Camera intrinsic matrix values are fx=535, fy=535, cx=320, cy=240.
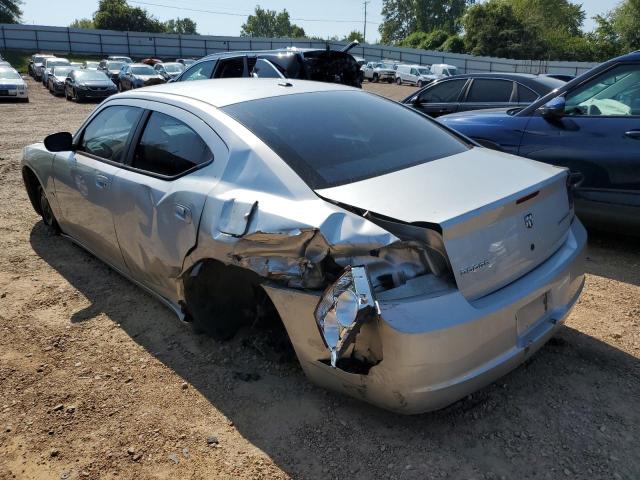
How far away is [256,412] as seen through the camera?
261 cm

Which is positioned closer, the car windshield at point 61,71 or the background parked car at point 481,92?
the background parked car at point 481,92

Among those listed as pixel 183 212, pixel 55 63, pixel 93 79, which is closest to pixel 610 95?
pixel 183 212

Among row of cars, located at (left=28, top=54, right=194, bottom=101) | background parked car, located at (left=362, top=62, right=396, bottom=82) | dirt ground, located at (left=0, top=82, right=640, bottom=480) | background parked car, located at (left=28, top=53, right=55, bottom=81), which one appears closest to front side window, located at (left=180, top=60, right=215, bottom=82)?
dirt ground, located at (left=0, top=82, right=640, bottom=480)

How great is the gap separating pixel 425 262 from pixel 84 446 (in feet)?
5.71

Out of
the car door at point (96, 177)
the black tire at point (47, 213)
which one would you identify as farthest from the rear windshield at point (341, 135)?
the black tire at point (47, 213)

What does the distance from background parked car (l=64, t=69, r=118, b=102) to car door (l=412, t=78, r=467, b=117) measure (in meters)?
15.3

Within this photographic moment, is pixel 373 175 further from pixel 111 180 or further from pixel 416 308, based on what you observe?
pixel 111 180

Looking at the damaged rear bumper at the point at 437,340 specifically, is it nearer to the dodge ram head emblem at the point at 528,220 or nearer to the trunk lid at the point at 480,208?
the trunk lid at the point at 480,208

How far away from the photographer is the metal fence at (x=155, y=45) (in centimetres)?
4512

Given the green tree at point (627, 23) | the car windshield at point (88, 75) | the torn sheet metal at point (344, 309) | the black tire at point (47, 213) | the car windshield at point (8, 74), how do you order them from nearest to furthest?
the torn sheet metal at point (344, 309), the black tire at point (47, 213), the car windshield at point (8, 74), the car windshield at point (88, 75), the green tree at point (627, 23)

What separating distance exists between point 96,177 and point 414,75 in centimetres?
3412

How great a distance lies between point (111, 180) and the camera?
348 centimetres

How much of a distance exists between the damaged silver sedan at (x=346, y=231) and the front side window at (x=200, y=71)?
290 inches

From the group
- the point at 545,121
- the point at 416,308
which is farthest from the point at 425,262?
the point at 545,121
